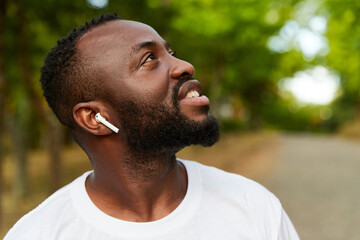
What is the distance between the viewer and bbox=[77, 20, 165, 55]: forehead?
5.42ft

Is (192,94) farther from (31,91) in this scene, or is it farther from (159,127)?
(31,91)

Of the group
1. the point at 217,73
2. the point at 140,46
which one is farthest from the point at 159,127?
the point at 217,73

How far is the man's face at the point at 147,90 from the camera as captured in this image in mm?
1618

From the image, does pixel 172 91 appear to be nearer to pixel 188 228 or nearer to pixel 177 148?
pixel 177 148

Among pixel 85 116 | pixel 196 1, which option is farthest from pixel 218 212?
pixel 196 1

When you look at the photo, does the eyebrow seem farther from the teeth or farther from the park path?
the park path

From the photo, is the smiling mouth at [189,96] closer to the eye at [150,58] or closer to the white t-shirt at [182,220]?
the eye at [150,58]

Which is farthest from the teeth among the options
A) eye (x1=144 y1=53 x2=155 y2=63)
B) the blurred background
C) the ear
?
the blurred background

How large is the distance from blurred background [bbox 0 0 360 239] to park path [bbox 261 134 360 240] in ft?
0.09

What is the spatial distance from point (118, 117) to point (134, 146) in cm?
15

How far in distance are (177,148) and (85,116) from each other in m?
0.46

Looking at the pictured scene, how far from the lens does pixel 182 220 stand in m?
1.62

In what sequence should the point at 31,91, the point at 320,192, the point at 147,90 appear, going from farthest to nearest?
A: the point at 320,192 < the point at 31,91 < the point at 147,90

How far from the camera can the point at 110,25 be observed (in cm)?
171
